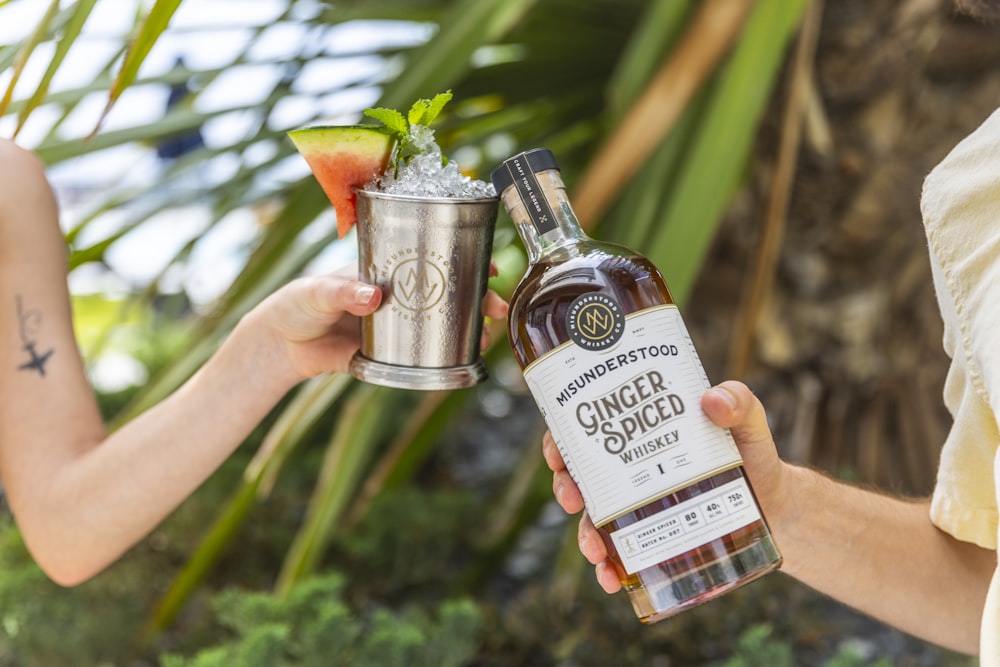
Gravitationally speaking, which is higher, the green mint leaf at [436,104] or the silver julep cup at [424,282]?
the green mint leaf at [436,104]

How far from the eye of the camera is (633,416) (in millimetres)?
589

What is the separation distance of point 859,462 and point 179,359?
48.8 inches

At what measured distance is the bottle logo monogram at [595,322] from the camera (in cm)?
59

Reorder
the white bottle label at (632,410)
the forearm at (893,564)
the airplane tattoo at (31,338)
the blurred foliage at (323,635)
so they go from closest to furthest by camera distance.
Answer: the white bottle label at (632,410), the forearm at (893,564), the airplane tattoo at (31,338), the blurred foliage at (323,635)

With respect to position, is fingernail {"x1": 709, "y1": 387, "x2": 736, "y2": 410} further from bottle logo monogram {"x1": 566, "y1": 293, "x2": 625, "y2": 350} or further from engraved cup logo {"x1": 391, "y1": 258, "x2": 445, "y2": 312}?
engraved cup logo {"x1": 391, "y1": 258, "x2": 445, "y2": 312}

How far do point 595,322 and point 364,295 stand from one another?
164 mm

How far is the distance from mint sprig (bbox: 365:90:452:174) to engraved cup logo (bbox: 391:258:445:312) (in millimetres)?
65

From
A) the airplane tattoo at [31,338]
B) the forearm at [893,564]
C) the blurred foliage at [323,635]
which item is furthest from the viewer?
the blurred foliage at [323,635]

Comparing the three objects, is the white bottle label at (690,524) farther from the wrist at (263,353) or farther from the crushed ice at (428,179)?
the wrist at (263,353)

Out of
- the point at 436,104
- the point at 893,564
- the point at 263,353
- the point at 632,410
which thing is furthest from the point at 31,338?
the point at 893,564

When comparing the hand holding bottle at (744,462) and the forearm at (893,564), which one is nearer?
the hand holding bottle at (744,462)

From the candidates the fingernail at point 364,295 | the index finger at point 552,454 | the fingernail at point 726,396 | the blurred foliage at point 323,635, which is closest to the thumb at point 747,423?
the fingernail at point 726,396

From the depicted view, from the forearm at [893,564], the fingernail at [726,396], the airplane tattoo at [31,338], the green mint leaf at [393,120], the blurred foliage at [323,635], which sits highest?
the green mint leaf at [393,120]

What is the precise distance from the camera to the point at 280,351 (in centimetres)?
82
